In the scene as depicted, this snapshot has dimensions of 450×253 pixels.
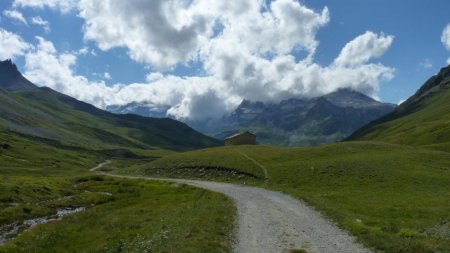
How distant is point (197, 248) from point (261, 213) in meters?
16.0

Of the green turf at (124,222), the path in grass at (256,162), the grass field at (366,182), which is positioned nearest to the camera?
the green turf at (124,222)

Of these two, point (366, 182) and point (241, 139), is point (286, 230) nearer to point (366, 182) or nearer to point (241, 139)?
point (366, 182)

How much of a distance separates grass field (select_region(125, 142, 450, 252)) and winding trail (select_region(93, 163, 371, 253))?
4.60 feet

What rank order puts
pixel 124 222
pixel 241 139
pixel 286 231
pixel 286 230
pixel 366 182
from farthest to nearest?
1. pixel 241 139
2. pixel 366 182
3. pixel 124 222
4. pixel 286 230
5. pixel 286 231

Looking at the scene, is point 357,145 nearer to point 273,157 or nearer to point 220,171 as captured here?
point 273,157

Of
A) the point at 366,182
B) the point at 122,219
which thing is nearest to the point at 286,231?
the point at 122,219

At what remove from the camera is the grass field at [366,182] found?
30.0 metres

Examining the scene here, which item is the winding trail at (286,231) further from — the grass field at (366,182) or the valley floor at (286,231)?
the grass field at (366,182)

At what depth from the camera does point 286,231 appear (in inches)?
1230

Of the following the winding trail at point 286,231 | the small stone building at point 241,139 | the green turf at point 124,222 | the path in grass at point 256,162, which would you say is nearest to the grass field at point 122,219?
the green turf at point 124,222

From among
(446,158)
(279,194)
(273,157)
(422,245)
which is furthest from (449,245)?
(273,157)

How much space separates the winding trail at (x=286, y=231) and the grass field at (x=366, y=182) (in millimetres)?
1403

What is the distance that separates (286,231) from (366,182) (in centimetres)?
4080

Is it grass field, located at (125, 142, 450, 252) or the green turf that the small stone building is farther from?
the green turf
